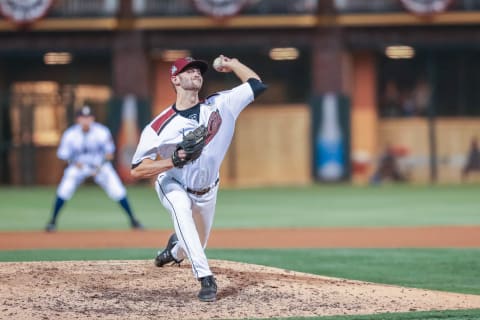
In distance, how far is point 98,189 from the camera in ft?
104

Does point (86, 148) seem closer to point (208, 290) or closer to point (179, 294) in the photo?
point (179, 294)

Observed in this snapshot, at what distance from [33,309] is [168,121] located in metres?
1.90

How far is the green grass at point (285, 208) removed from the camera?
19.3 m

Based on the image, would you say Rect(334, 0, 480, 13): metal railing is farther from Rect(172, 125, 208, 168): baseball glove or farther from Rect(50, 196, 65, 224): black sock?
Rect(172, 125, 208, 168): baseball glove

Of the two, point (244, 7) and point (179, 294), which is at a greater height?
point (244, 7)

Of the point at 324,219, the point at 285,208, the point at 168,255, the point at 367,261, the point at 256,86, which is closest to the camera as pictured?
the point at 256,86

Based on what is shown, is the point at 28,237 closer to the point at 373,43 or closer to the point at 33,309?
the point at 33,309

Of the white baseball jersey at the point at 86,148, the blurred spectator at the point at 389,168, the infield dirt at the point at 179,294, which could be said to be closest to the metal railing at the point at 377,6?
the blurred spectator at the point at 389,168

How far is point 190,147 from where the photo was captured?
28.8 feet

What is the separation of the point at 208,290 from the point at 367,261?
453 cm

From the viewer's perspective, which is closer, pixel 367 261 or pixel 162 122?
pixel 162 122

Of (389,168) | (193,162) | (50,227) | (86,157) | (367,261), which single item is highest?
(193,162)

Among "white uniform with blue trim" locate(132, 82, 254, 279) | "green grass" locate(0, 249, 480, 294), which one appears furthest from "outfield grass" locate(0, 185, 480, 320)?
"white uniform with blue trim" locate(132, 82, 254, 279)

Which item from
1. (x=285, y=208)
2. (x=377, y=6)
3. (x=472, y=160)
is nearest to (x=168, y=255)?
(x=285, y=208)
